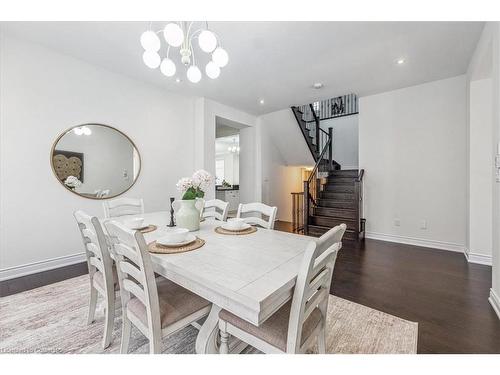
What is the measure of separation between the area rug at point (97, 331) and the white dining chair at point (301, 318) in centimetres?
55

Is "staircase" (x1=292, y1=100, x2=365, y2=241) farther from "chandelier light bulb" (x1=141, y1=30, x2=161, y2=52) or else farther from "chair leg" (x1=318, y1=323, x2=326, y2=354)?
"chandelier light bulb" (x1=141, y1=30, x2=161, y2=52)

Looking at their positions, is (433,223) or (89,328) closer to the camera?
(89,328)

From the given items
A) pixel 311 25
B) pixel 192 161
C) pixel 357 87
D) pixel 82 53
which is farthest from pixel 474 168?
pixel 82 53

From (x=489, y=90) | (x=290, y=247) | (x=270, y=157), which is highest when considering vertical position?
(x=489, y=90)

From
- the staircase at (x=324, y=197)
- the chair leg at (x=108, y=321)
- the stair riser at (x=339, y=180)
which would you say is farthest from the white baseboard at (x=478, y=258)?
the chair leg at (x=108, y=321)

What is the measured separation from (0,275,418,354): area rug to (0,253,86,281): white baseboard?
1.88 ft

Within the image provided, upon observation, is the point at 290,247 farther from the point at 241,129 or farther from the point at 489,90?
the point at 241,129

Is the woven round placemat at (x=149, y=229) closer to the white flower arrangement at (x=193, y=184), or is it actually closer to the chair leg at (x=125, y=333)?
the white flower arrangement at (x=193, y=184)

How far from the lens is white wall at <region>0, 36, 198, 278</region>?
8.20 feet

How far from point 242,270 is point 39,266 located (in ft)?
10.1

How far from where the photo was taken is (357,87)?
3.89 metres

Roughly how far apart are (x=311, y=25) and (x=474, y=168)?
2.85 m

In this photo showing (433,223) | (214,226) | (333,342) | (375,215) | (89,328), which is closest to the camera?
(333,342)

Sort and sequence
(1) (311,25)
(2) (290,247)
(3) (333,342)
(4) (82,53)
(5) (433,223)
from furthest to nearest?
(5) (433,223) → (4) (82,53) → (1) (311,25) → (3) (333,342) → (2) (290,247)
